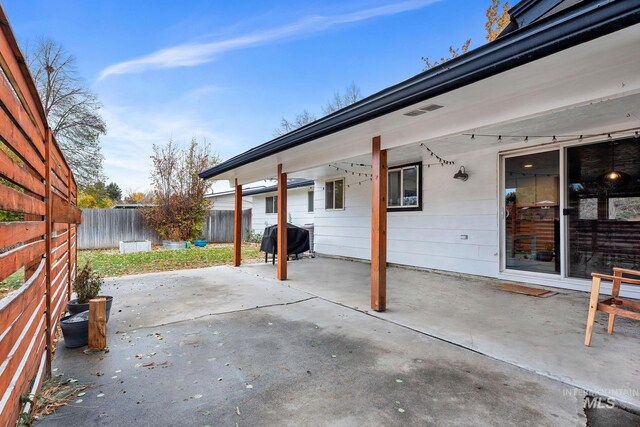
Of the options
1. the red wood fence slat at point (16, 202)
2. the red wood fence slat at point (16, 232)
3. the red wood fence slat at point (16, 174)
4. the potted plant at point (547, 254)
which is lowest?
the potted plant at point (547, 254)

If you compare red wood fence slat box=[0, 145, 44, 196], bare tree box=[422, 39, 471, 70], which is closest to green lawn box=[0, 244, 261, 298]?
red wood fence slat box=[0, 145, 44, 196]

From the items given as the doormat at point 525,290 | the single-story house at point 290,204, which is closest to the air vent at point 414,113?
the doormat at point 525,290

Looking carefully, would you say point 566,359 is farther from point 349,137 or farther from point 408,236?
point 408,236

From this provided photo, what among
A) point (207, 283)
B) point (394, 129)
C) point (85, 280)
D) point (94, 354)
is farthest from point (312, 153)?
point (94, 354)

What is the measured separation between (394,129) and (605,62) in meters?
1.90

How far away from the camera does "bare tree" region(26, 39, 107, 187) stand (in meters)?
13.4

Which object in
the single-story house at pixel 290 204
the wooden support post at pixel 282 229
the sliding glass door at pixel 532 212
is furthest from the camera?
the single-story house at pixel 290 204

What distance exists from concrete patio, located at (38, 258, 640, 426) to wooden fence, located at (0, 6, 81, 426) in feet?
1.40

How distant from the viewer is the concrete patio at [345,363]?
74.9 inches

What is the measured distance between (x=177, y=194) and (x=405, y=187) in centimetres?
927

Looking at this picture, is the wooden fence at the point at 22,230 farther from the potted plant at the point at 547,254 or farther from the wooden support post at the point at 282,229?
the potted plant at the point at 547,254

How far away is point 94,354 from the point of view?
8.97 feet

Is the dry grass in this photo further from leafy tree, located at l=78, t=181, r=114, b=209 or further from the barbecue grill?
leafy tree, located at l=78, t=181, r=114, b=209

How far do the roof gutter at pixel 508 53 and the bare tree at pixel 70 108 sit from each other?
1563cm
